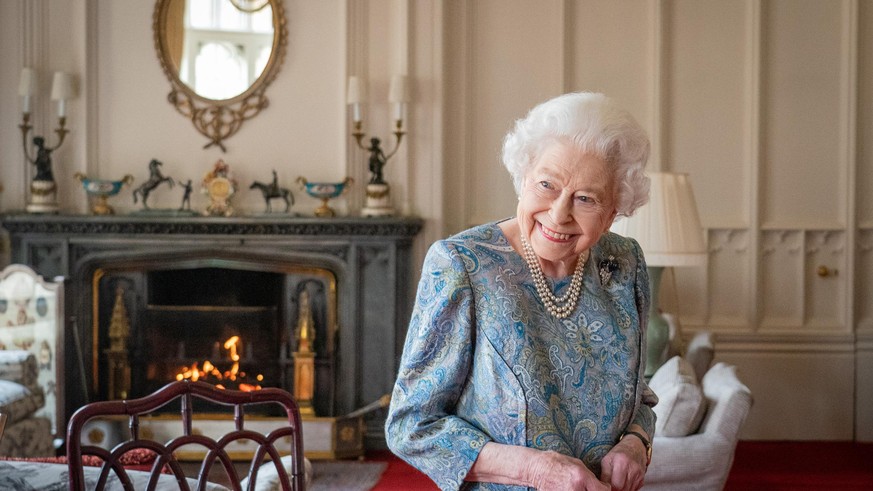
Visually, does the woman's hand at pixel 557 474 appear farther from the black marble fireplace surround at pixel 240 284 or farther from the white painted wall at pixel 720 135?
the white painted wall at pixel 720 135

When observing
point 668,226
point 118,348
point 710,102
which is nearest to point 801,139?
point 710,102

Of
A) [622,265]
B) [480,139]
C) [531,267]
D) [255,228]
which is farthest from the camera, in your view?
[480,139]

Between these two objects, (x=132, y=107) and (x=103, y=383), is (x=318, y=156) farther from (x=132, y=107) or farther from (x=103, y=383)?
(x=103, y=383)

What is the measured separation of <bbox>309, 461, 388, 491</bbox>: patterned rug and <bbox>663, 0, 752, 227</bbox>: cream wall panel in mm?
2304

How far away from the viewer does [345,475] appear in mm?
4703

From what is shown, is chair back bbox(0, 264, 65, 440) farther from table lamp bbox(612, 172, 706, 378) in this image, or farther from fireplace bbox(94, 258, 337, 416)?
table lamp bbox(612, 172, 706, 378)

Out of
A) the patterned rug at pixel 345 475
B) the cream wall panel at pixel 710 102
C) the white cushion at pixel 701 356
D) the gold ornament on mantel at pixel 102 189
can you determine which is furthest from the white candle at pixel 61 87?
the white cushion at pixel 701 356

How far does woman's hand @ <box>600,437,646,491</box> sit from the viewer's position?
1.58m

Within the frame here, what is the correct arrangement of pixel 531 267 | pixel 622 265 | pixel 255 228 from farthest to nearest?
pixel 255 228 → pixel 622 265 → pixel 531 267

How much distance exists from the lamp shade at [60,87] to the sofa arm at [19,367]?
1345mm

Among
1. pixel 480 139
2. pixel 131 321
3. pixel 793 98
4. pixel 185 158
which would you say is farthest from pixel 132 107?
pixel 793 98

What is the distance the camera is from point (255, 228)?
5086mm

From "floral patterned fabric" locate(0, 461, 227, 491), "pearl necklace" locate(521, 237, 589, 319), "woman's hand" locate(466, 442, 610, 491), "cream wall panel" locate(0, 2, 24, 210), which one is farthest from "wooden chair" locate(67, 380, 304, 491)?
"cream wall panel" locate(0, 2, 24, 210)

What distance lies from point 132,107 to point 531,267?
4.16 metres
